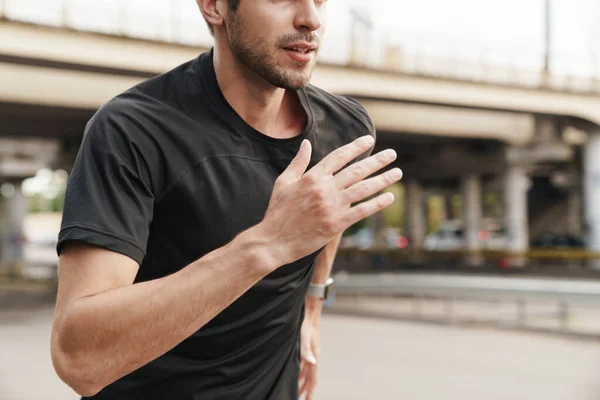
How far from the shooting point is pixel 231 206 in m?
2.05

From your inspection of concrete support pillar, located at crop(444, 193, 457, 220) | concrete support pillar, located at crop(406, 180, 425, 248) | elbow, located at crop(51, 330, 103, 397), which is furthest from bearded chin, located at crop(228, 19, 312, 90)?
concrete support pillar, located at crop(444, 193, 457, 220)

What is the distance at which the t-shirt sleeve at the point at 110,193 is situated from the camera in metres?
1.73

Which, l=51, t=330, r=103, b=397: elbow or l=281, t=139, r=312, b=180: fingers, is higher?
l=281, t=139, r=312, b=180: fingers

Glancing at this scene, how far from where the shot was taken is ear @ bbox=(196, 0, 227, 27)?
7.02ft

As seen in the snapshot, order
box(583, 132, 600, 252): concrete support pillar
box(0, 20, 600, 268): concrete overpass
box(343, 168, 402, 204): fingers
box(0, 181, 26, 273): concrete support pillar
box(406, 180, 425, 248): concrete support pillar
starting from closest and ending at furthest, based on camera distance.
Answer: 1. box(343, 168, 402, 204): fingers
2. box(0, 20, 600, 268): concrete overpass
3. box(583, 132, 600, 252): concrete support pillar
4. box(0, 181, 26, 273): concrete support pillar
5. box(406, 180, 425, 248): concrete support pillar

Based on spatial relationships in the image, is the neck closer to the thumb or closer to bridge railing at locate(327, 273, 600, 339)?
the thumb

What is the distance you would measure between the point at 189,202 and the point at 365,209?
1.70 feet

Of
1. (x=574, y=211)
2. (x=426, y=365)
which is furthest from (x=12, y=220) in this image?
(x=426, y=365)

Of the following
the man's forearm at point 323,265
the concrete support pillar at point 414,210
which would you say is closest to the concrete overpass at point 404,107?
the concrete support pillar at point 414,210

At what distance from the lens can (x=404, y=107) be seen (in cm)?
3156

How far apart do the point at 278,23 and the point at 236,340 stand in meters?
1.02

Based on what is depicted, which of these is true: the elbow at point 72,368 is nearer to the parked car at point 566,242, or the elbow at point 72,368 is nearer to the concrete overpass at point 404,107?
the concrete overpass at point 404,107

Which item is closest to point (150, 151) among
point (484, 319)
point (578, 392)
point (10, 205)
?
point (578, 392)

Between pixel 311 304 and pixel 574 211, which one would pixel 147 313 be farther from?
pixel 574 211
